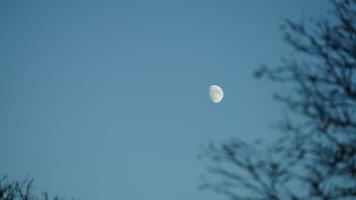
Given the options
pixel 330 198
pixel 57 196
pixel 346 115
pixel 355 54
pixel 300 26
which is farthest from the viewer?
pixel 57 196

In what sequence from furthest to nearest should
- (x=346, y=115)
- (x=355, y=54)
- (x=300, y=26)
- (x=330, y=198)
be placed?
(x=300, y=26) → (x=355, y=54) → (x=346, y=115) → (x=330, y=198)

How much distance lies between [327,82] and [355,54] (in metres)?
0.75

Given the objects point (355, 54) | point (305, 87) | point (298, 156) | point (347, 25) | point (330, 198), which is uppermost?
point (347, 25)

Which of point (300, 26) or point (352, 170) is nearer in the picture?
point (352, 170)

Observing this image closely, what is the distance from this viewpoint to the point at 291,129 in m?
6.13

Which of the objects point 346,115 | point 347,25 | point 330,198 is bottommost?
point 330,198

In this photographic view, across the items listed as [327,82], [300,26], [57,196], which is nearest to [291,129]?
[327,82]

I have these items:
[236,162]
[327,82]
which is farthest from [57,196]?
[327,82]

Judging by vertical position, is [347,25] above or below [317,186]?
above

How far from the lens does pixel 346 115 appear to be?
219 inches

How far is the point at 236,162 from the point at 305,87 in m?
2.01

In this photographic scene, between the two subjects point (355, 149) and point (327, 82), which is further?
point (327, 82)

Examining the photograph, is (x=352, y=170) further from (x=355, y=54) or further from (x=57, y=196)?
(x=57, y=196)

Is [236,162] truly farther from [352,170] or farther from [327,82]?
[327,82]
